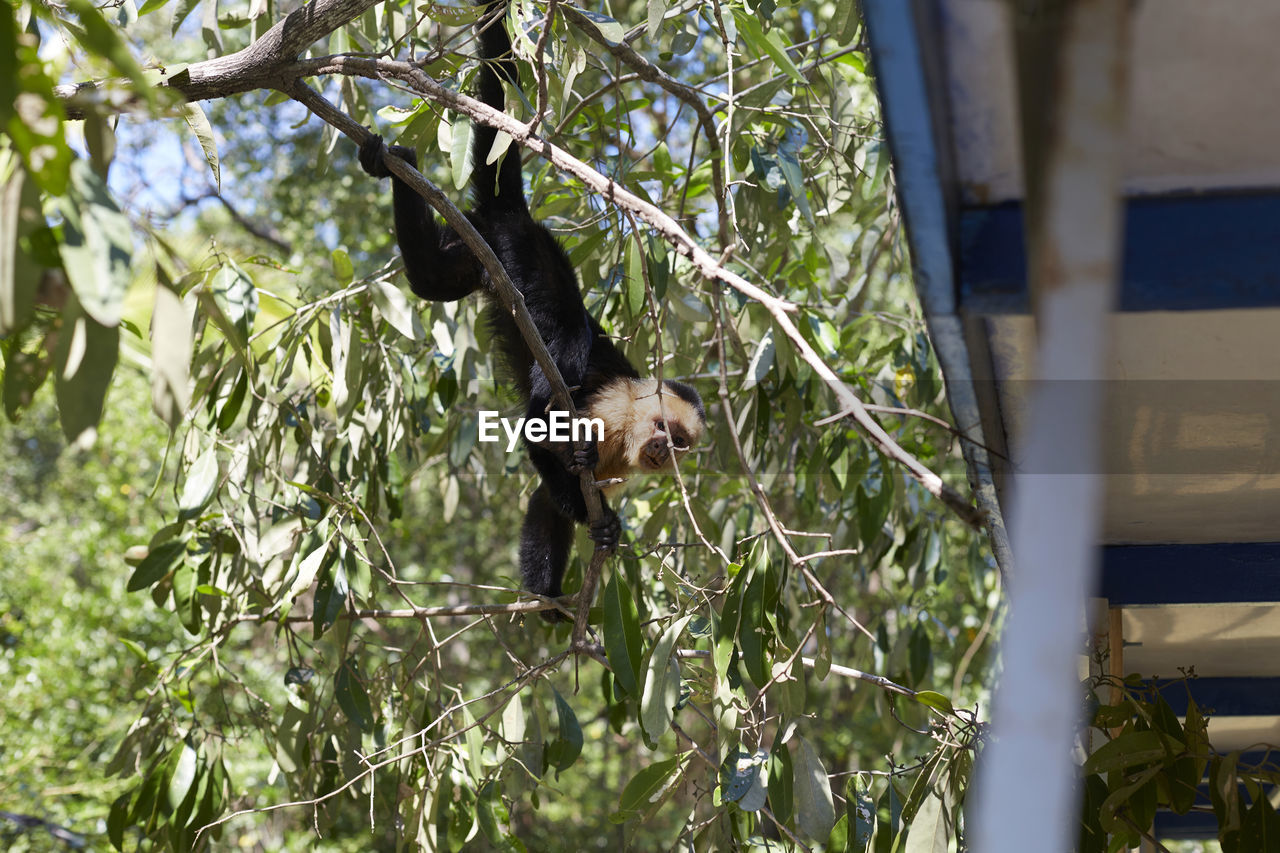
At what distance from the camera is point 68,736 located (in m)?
6.70

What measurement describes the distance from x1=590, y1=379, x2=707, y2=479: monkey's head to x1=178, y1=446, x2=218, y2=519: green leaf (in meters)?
1.15

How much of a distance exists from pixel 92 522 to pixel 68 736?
5.85 feet

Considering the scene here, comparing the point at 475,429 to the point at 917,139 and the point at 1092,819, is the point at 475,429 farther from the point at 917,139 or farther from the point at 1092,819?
the point at 917,139

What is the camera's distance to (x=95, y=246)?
3.28 feet

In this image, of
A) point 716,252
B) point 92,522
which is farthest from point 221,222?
point 716,252

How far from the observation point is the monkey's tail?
297 centimetres

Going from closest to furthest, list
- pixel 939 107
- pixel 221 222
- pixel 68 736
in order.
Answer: pixel 939 107 < pixel 68 736 < pixel 221 222

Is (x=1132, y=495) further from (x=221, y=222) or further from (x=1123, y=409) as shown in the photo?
(x=221, y=222)

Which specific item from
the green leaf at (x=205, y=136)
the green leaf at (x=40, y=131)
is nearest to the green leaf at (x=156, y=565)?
the green leaf at (x=205, y=136)

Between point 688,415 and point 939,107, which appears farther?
point 688,415

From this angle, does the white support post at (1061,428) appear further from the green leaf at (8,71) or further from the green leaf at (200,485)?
the green leaf at (200,485)

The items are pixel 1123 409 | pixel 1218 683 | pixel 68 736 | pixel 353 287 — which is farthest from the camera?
pixel 68 736

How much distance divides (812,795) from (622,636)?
1.52 ft

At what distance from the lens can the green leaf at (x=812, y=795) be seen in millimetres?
2010
